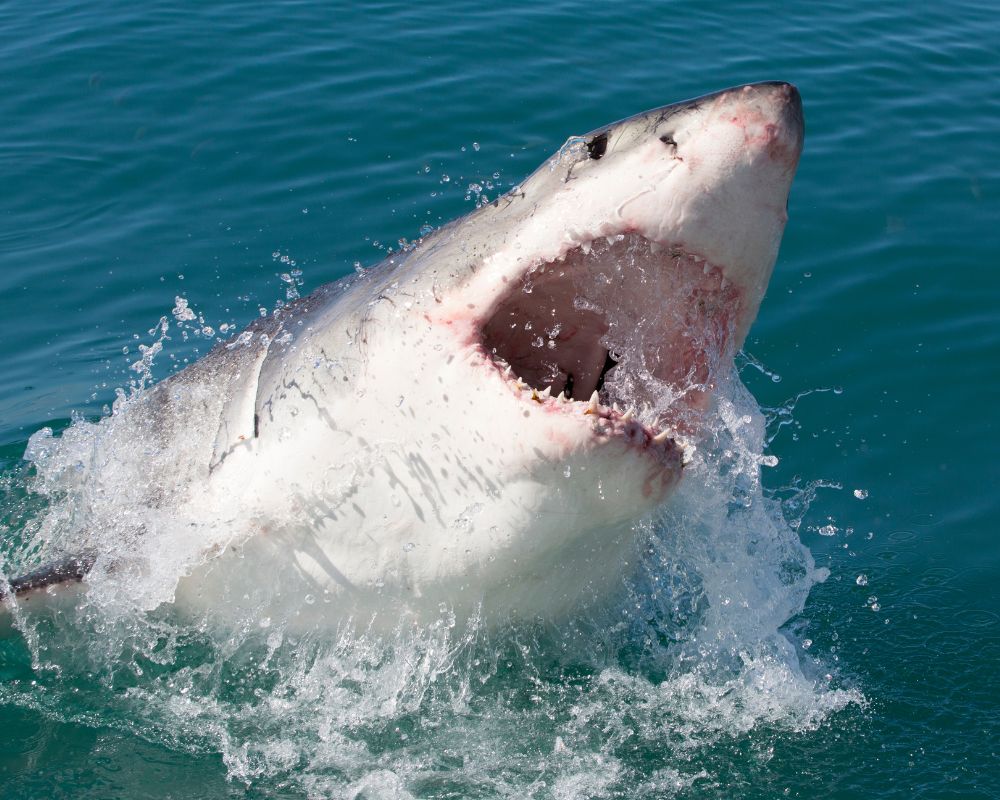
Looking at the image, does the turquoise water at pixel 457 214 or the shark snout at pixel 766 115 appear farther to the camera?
the turquoise water at pixel 457 214

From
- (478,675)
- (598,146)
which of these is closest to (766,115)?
(598,146)

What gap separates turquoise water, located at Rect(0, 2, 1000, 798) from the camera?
3.58m

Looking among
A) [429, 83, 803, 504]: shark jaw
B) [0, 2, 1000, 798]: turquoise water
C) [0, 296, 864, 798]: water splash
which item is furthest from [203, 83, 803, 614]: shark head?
[0, 2, 1000, 798]: turquoise water

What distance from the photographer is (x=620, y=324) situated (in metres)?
3.26

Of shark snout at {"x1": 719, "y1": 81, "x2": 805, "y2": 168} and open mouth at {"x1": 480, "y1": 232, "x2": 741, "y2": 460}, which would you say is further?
open mouth at {"x1": 480, "y1": 232, "x2": 741, "y2": 460}

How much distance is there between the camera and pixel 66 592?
3588 mm

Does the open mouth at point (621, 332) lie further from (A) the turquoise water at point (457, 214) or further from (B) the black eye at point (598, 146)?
(A) the turquoise water at point (457, 214)

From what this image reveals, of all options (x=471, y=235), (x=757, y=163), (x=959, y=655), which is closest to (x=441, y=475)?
(x=471, y=235)

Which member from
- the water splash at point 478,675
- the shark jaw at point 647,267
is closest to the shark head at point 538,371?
the shark jaw at point 647,267

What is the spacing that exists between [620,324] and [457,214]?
5005 millimetres

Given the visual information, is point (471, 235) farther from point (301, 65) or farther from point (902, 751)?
point (301, 65)

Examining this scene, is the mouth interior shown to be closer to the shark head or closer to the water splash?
the shark head

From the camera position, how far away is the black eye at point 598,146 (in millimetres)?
3049

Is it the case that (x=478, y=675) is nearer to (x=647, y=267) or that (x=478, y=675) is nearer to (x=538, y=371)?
(x=538, y=371)
